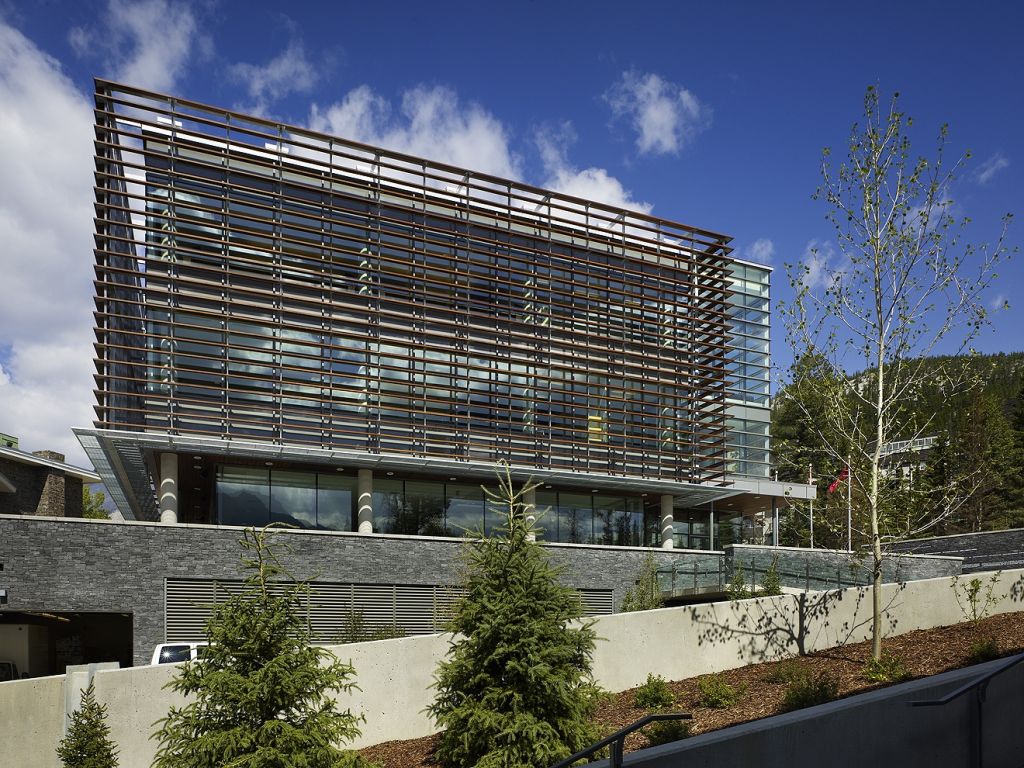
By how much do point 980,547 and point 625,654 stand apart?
2019cm

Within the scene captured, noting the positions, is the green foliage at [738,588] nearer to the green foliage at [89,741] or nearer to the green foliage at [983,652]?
the green foliage at [983,652]

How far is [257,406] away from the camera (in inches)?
1067

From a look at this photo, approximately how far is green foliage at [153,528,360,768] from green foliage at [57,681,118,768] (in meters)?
5.00

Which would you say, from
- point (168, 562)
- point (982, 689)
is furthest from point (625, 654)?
point (168, 562)

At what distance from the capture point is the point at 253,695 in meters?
10.0

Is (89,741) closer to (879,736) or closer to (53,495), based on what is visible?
(879,736)

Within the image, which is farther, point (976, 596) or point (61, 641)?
point (61, 641)

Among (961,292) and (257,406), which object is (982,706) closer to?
(961,292)

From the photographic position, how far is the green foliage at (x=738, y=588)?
69.4 feet

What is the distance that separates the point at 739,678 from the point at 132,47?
21.6 meters

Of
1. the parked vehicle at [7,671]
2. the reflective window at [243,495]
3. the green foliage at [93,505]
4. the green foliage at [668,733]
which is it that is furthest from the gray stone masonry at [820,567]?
the green foliage at [93,505]

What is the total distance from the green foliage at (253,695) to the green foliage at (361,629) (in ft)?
36.5

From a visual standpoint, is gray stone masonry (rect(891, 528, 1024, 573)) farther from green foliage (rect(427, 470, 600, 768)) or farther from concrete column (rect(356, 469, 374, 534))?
green foliage (rect(427, 470, 600, 768))

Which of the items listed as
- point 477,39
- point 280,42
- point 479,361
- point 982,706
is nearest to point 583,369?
point 479,361
